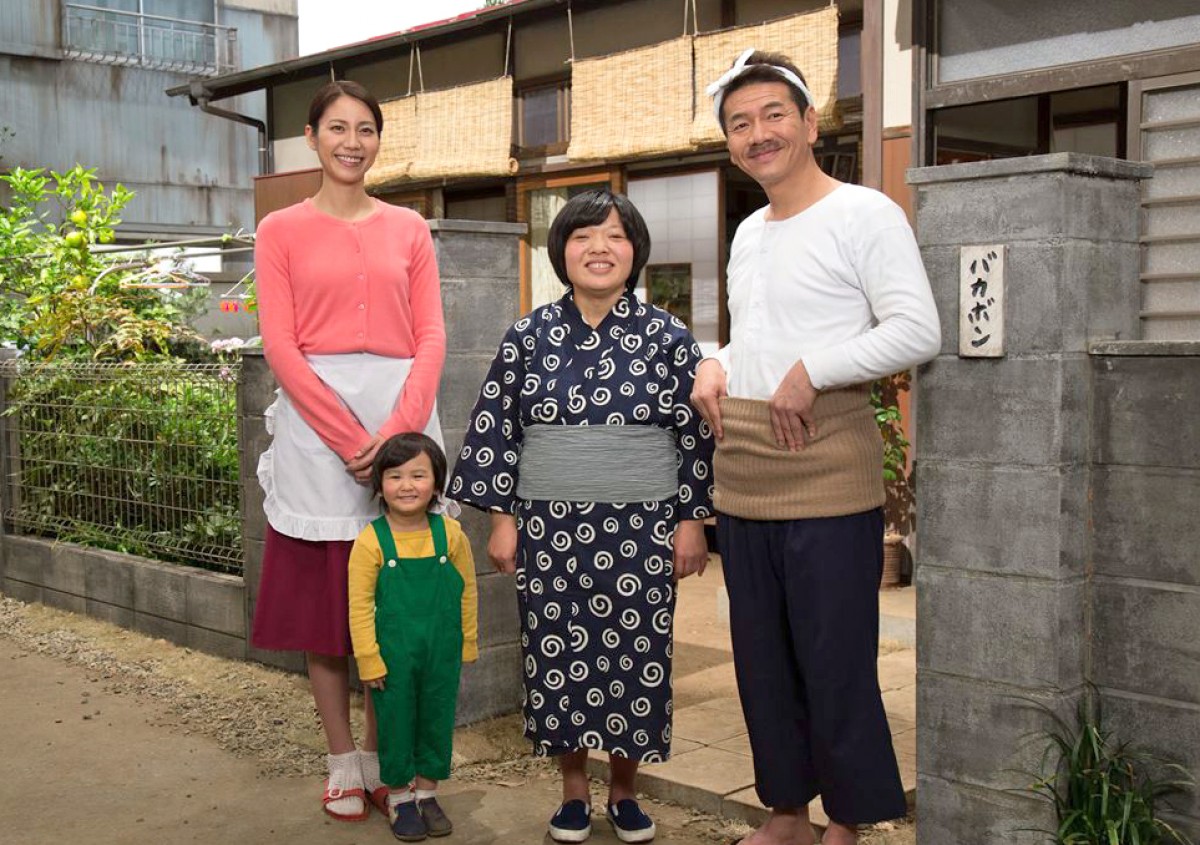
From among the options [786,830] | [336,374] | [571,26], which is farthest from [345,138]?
[571,26]

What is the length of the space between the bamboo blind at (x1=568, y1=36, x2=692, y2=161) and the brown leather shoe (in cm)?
545

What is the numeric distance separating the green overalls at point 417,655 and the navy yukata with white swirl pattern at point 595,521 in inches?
10.0

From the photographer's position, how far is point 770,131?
354 cm

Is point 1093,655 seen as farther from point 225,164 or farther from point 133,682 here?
point 225,164

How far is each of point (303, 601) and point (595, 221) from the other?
1.67 meters

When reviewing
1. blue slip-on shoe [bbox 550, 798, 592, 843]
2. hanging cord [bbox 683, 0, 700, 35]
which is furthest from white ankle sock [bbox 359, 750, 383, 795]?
hanging cord [bbox 683, 0, 700, 35]

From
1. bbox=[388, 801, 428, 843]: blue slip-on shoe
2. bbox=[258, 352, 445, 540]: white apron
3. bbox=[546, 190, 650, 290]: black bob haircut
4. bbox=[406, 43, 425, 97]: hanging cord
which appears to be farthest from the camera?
bbox=[406, 43, 425, 97]: hanging cord

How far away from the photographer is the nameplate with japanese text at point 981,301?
3.50m

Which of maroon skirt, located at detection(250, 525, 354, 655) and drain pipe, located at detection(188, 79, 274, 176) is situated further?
drain pipe, located at detection(188, 79, 274, 176)

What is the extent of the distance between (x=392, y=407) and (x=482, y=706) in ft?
5.08

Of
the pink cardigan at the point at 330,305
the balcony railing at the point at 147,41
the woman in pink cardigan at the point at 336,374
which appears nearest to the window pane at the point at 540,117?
the woman in pink cardigan at the point at 336,374

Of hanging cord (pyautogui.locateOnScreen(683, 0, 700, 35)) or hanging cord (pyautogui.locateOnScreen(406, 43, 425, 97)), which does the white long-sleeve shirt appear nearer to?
hanging cord (pyautogui.locateOnScreen(683, 0, 700, 35))

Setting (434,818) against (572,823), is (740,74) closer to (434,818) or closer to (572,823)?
(572,823)

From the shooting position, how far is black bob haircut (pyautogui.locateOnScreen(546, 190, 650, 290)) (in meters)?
4.05
